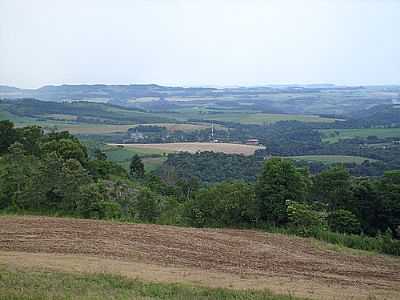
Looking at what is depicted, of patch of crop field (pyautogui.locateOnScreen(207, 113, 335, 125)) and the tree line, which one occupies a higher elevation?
the tree line

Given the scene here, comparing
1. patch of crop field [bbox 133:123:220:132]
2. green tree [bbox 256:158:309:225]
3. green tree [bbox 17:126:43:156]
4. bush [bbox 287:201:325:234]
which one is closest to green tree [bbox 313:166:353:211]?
green tree [bbox 256:158:309:225]

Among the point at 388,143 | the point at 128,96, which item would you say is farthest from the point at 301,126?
the point at 128,96

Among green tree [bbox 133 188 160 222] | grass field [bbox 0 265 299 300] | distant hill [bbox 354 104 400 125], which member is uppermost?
grass field [bbox 0 265 299 300]

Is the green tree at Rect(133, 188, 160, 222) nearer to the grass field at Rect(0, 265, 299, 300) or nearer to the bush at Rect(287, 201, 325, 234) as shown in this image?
the bush at Rect(287, 201, 325, 234)

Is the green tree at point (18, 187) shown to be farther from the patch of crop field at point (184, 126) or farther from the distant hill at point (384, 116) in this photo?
the distant hill at point (384, 116)

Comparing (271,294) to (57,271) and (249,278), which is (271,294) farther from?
(57,271)

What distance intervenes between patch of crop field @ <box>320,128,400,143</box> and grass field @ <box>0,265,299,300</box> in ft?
232

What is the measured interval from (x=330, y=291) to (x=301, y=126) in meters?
87.6

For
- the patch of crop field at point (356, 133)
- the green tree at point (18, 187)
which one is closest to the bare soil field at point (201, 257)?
the green tree at point (18, 187)

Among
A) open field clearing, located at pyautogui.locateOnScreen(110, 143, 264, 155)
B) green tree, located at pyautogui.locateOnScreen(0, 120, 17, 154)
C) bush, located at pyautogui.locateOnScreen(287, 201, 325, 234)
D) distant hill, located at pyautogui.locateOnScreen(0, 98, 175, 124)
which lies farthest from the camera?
distant hill, located at pyautogui.locateOnScreen(0, 98, 175, 124)

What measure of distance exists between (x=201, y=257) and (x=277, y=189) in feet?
24.1

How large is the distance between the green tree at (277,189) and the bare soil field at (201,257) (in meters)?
1.68

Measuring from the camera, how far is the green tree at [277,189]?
22094 mm

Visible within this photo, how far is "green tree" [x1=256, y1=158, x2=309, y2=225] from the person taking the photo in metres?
22.1
